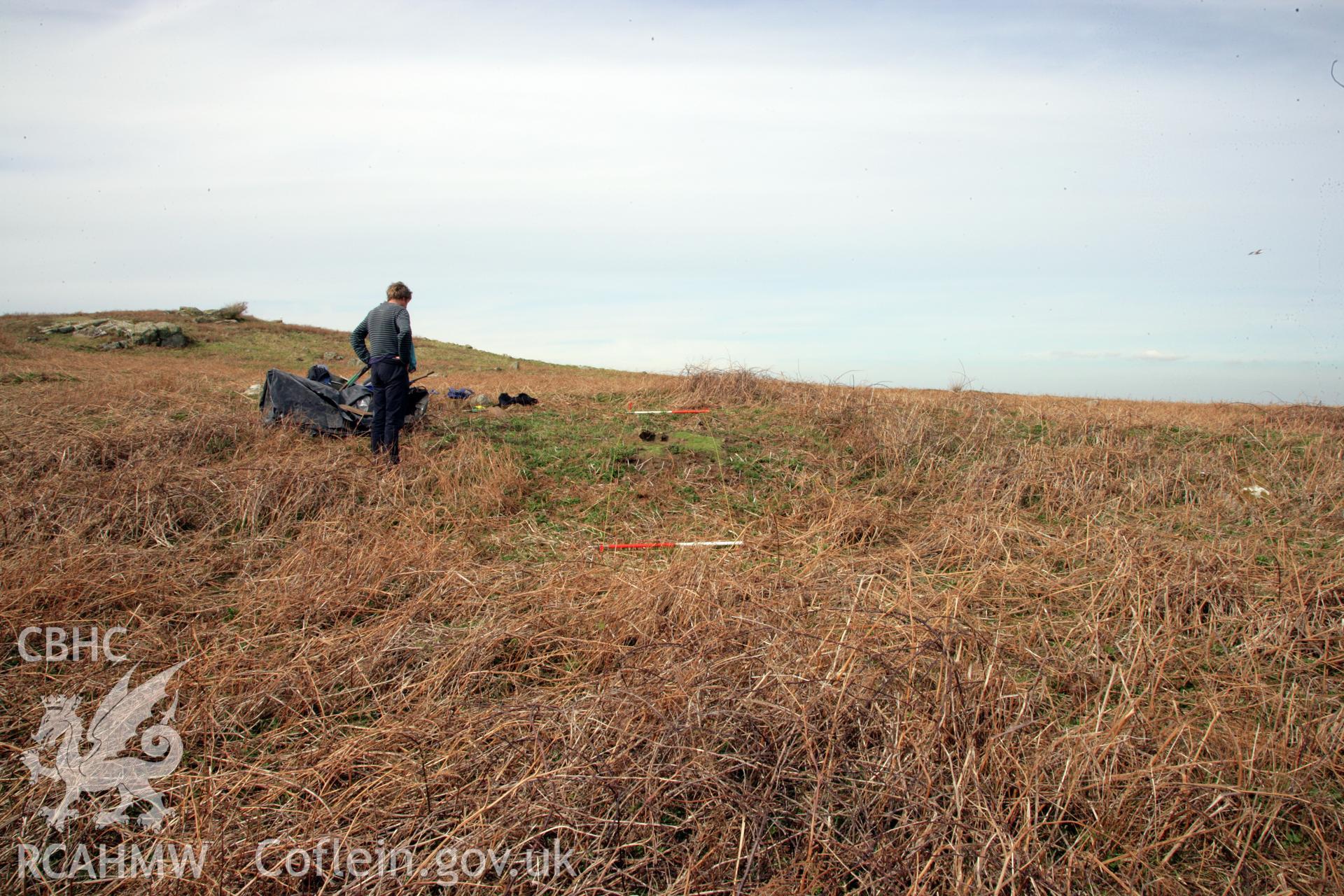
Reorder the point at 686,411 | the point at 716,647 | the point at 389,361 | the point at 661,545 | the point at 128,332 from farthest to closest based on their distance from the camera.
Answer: the point at 128,332 → the point at 686,411 → the point at 389,361 → the point at 661,545 → the point at 716,647

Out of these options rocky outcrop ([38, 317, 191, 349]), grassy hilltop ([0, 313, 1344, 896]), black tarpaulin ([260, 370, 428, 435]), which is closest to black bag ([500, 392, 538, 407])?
grassy hilltop ([0, 313, 1344, 896])

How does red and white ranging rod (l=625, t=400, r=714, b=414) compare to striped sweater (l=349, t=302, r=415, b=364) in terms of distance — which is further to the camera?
red and white ranging rod (l=625, t=400, r=714, b=414)

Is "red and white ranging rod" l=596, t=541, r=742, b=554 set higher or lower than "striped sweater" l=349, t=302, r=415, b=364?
lower

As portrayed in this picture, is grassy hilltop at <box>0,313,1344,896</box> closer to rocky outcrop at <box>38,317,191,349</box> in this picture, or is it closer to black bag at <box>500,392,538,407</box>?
black bag at <box>500,392,538,407</box>

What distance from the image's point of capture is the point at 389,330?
679 cm

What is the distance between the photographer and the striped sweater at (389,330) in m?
6.76

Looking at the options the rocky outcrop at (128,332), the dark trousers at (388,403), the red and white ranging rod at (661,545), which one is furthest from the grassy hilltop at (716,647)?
the rocky outcrop at (128,332)

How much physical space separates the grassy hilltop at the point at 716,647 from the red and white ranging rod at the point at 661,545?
0.12m

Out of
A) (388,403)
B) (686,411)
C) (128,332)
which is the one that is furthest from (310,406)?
(128,332)

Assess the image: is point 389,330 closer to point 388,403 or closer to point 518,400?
point 388,403

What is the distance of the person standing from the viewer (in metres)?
6.78

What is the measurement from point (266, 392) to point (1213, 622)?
27.0 feet

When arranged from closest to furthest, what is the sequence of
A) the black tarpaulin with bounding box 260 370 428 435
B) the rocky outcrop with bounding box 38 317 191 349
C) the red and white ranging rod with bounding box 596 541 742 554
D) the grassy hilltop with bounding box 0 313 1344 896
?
1. the grassy hilltop with bounding box 0 313 1344 896
2. the red and white ranging rod with bounding box 596 541 742 554
3. the black tarpaulin with bounding box 260 370 428 435
4. the rocky outcrop with bounding box 38 317 191 349

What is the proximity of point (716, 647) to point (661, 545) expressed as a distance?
2.12 metres
